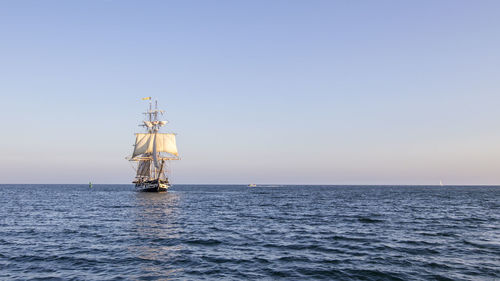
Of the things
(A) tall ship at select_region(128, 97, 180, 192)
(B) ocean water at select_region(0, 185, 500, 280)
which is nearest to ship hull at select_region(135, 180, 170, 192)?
(A) tall ship at select_region(128, 97, 180, 192)

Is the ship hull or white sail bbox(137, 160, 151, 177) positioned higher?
white sail bbox(137, 160, 151, 177)

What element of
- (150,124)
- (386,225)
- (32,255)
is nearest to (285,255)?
(32,255)

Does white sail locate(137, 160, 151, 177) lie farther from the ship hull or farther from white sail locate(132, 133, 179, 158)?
the ship hull

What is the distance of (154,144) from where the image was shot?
433 feet

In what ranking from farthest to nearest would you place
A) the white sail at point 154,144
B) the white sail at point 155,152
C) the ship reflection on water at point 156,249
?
the white sail at point 154,144
the white sail at point 155,152
the ship reflection on water at point 156,249

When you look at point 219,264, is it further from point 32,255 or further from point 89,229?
point 89,229

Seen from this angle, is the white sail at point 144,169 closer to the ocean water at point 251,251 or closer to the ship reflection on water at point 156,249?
the ocean water at point 251,251

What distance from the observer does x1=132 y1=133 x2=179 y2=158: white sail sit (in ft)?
438

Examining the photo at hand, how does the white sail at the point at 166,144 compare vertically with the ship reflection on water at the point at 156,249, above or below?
above

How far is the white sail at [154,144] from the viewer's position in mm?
133350

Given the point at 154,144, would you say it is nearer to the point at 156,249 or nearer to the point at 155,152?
the point at 155,152

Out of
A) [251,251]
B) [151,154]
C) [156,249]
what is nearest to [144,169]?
[151,154]

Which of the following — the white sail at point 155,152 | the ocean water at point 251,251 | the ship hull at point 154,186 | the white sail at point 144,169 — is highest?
the white sail at point 155,152

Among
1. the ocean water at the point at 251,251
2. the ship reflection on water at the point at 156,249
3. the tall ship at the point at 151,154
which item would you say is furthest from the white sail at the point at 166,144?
the ship reflection on water at the point at 156,249
